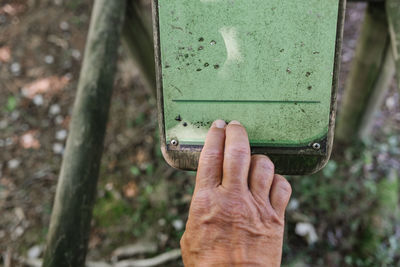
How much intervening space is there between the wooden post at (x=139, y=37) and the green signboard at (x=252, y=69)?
0.63m

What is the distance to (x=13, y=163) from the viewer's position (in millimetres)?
2070

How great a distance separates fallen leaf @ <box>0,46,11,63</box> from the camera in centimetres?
248

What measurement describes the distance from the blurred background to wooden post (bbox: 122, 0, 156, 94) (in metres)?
0.17

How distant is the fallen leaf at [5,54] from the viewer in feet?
8.14

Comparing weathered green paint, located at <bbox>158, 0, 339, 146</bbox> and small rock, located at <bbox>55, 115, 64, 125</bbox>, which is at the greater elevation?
weathered green paint, located at <bbox>158, 0, 339, 146</bbox>

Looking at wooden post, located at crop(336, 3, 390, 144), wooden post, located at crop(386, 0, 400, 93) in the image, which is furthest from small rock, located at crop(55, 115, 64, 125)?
wooden post, located at crop(386, 0, 400, 93)

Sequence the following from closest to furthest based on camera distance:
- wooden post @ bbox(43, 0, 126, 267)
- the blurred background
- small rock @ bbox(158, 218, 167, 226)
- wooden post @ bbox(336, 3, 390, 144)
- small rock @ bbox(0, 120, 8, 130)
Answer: wooden post @ bbox(43, 0, 126, 267)
wooden post @ bbox(336, 3, 390, 144)
the blurred background
small rock @ bbox(158, 218, 167, 226)
small rock @ bbox(0, 120, 8, 130)

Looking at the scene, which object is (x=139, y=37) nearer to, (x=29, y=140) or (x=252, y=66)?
(x=252, y=66)

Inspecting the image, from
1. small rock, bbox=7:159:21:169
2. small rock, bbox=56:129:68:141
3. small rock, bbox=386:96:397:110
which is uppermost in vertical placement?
small rock, bbox=386:96:397:110

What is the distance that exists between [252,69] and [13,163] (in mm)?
1887

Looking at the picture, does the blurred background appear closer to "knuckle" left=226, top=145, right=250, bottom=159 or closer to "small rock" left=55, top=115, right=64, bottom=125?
"small rock" left=55, top=115, right=64, bottom=125

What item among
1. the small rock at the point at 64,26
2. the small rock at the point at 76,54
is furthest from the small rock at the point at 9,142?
the small rock at the point at 64,26

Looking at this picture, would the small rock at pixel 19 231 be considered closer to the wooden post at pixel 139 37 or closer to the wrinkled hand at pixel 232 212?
the wooden post at pixel 139 37

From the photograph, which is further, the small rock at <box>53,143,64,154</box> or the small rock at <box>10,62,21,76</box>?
the small rock at <box>10,62,21,76</box>
